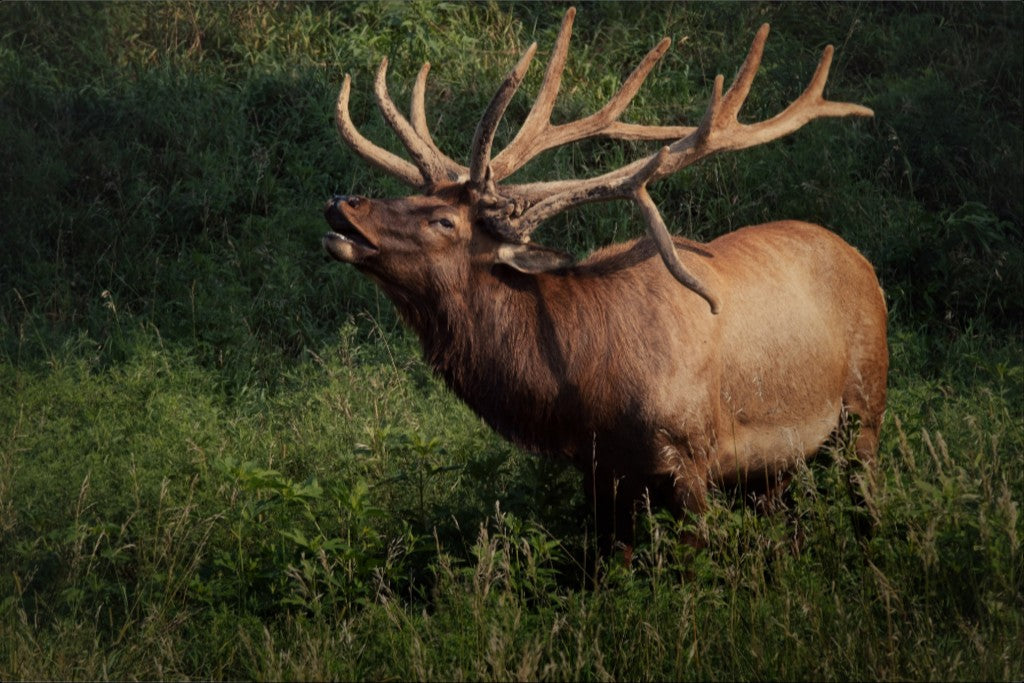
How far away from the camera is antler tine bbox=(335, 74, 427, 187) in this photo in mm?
6230

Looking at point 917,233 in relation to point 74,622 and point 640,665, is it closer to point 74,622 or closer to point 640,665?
point 640,665

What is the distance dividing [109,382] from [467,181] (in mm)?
2834

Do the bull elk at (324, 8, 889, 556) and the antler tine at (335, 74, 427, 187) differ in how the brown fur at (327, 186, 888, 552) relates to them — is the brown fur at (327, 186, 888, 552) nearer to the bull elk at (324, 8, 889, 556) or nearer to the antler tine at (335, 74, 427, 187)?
the bull elk at (324, 8, 889, 556)

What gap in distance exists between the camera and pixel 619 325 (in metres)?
5.64

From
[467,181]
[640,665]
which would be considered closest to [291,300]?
[467,181]

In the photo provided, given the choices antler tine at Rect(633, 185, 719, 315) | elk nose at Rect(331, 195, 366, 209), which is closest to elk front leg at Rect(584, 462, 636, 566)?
antler tine at Rect(633, 185, 719, 315)

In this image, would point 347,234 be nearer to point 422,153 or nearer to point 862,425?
point 422,153

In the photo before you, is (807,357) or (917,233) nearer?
(807,357)

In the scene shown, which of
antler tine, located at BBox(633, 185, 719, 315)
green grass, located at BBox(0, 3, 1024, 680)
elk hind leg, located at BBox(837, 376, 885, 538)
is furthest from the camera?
elk hind leg, located at BBox(837, 376, 885, 538)

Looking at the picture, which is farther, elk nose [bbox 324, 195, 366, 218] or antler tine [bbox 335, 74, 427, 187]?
antler tine [bbox 335, 74, 427, 187]

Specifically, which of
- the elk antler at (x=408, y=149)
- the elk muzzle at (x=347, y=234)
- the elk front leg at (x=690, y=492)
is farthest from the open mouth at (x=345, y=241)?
the elk front leg at (x=690, y=492)

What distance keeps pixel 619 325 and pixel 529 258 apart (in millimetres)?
463

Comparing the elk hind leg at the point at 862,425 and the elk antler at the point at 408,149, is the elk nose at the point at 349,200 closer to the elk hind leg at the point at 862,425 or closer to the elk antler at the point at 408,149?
the elk antler at the point at 408,149

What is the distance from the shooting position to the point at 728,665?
4578 millimetres
